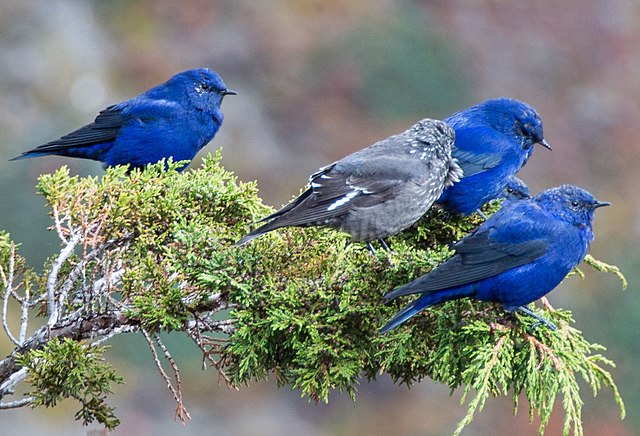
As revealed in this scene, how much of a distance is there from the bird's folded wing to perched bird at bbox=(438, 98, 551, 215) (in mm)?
938

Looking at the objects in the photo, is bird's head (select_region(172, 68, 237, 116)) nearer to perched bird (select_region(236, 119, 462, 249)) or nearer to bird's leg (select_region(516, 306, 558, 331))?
perched bird (select_region(236, 119, 462, 249))

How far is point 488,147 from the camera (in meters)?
5.02

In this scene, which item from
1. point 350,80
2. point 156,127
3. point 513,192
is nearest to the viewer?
point 513,192

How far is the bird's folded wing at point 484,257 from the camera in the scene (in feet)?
12.1

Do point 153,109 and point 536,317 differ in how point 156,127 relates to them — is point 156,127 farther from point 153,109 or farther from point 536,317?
point 536,317

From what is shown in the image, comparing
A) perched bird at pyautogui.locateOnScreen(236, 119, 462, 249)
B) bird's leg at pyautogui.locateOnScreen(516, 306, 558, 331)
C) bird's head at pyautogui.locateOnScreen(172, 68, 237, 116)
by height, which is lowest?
bird's leg at pyautogui.locateOnScreen(516, 306, 558, 331)

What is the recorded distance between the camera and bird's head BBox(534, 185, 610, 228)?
3.95 metres

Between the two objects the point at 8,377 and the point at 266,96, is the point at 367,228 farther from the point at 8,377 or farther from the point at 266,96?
the point at 266,96

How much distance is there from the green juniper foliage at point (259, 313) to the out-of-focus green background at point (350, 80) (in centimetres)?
639

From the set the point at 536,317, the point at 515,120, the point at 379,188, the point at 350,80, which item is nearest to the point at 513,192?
the point at 515,120

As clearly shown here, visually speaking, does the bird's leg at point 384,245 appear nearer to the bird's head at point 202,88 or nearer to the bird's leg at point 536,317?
the bird's leg at point 536,317

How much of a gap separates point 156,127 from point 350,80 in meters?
7.73

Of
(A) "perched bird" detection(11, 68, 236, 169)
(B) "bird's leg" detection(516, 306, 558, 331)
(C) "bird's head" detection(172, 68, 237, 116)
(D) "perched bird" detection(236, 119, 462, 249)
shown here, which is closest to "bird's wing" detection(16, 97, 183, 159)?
(A) "perched bird" detection(11, 68, 236, 169)

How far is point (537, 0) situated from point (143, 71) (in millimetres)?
6578
